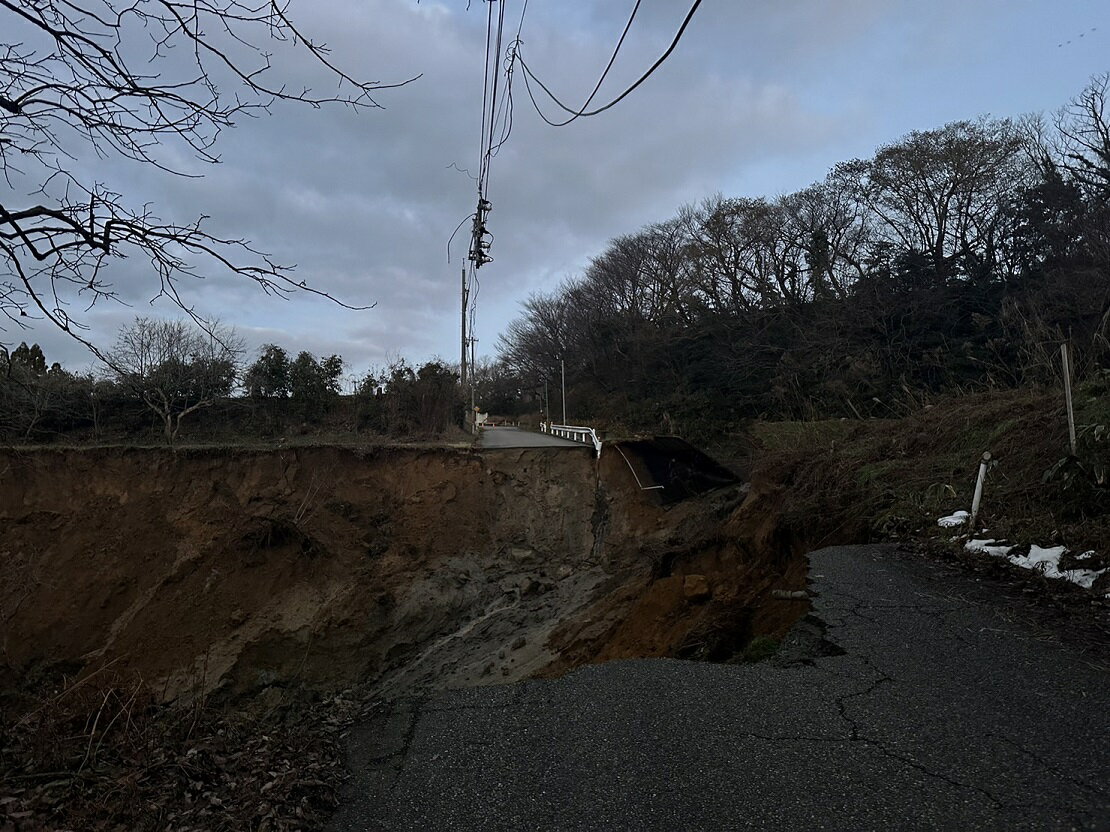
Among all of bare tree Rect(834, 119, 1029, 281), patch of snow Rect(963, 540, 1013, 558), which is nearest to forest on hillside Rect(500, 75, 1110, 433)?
bare tree Rect(834, 119, 1029, 281)

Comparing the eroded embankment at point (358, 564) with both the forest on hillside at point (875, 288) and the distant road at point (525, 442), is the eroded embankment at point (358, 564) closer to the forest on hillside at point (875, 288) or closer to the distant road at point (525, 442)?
the distant road at point (525, 442)

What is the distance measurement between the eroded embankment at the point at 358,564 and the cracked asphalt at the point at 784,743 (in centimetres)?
267

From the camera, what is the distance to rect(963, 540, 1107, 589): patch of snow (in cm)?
655

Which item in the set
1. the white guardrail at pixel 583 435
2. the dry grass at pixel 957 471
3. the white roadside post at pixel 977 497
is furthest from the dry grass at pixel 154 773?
the white guardrail at pixel 583 435

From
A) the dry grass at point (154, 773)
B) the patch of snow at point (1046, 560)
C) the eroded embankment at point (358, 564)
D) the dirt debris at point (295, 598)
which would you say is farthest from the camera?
the eroded embankment at point (358, 564)

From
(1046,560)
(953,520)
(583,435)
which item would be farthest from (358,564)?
(1046,560)

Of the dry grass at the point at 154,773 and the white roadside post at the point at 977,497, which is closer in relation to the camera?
the dry grass at the point at 154,773

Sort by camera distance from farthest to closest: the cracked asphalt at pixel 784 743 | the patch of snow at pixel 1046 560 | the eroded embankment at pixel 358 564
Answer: the eroded embankment at pixel 358 564
the patch of snow at pixel 1046 560
the cracked asphalt at pixel 784 743

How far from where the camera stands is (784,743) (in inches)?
160

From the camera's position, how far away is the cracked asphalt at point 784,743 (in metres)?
3.37

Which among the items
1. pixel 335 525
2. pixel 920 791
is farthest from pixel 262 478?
pixel 920 791

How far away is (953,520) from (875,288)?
22.1 m

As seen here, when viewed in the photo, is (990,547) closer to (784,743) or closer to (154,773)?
(784,743)

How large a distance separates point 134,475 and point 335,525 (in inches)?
219
